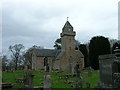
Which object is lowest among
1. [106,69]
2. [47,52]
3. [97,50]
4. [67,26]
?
[106,69]

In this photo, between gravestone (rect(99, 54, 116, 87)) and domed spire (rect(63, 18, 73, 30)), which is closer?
gravestone (rect(99, 54, 116, 87))

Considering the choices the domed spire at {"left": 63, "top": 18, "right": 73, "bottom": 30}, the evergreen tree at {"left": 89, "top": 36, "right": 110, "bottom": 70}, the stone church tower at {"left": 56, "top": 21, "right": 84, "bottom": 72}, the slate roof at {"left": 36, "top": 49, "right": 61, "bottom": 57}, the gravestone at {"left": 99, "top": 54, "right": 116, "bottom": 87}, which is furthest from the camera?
the slate roof at {"left": 36, "top": 49, "right": 61, "bottom": 57}

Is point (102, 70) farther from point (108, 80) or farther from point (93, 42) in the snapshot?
point (93, 42)

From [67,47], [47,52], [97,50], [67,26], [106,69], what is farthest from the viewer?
[47,52]

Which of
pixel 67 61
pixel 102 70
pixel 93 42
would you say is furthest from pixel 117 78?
pixel 67 61

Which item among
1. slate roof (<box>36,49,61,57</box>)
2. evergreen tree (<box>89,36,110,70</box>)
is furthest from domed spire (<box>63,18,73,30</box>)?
slate roof (<box>36,49,61,57</box>)

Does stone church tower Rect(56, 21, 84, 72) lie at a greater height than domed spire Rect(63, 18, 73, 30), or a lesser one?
lesser

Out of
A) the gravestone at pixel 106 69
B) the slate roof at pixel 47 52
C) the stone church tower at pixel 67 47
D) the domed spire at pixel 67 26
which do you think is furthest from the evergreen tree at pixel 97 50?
the gravestone at pixel 106 69

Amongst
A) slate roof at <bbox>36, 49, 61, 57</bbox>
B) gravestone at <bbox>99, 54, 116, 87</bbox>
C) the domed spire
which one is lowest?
gravestone at <bbox>99, 54, 116, 87</bbox>

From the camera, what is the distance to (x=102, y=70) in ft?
39.4

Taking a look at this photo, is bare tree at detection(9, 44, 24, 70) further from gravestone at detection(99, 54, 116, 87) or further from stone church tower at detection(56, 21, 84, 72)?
gravestone at detection(99, 54, 116, 87)

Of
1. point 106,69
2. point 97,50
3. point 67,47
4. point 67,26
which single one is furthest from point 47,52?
point 106,69

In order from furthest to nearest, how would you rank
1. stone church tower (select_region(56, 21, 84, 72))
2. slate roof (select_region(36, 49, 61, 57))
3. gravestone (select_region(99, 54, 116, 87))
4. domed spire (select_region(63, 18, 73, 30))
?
slate roof (select_region(36, 49, 61, 57)) → stone church tower (select_region(56, 21, 84, 72)) → domed spire (select_region(63, 18, 73, 30)) → gravestone (select_region(99, 54, 116, 87))

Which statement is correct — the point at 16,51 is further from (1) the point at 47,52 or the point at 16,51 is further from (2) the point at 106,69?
(2) the point at 106,69
